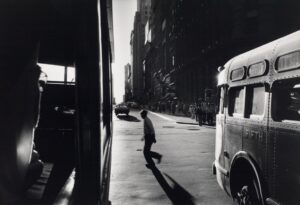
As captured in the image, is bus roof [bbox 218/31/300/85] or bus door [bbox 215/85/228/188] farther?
bus door [bbox 215/85/228/188]

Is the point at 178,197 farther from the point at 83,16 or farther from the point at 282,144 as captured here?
the point at 83,16

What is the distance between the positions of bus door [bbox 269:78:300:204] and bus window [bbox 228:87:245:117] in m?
1.18

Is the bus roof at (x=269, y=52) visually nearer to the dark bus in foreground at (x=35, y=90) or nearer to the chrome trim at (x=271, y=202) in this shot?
the chrome trim at (x=271, y=202)

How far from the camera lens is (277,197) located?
4.30m

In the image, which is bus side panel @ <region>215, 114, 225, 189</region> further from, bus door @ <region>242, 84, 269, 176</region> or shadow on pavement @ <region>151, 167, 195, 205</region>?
bus door @ <region>242, 84, 269, 176</region>

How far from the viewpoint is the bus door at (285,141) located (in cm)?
390

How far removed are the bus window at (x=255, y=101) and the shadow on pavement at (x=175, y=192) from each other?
2.46m

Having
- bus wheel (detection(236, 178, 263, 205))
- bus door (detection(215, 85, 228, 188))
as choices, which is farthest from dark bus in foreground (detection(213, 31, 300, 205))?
bus door (detection(215, 85, 228, 188))

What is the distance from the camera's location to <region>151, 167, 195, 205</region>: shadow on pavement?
7060mm

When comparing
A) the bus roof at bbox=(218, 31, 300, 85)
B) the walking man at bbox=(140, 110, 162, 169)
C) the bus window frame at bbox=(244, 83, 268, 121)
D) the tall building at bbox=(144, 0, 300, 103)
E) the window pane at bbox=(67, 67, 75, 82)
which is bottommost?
the walking man at bbox=(140, 110, 162, 169)

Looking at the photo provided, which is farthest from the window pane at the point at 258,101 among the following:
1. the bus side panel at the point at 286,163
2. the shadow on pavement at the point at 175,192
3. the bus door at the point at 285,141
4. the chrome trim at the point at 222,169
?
the shadow on pavement at the point at 175,192

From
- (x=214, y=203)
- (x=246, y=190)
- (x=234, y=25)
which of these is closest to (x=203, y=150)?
(x=214, y=203)

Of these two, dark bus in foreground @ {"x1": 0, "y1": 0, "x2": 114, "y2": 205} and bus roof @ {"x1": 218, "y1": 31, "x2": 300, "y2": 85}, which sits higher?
bus roof @ {"x1": 218, "y1": 31, "x2": 300, "y2": 85}

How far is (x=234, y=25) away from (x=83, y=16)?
128 feet
